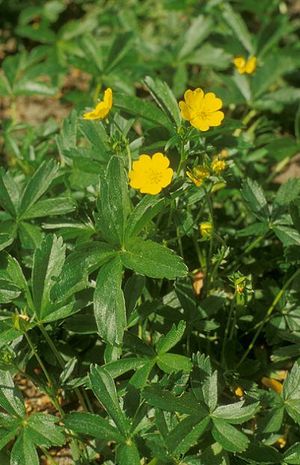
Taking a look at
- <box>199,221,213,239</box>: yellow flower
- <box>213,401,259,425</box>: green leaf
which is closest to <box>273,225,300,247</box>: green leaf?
<box>199,221,213,239</box>: yellow flower

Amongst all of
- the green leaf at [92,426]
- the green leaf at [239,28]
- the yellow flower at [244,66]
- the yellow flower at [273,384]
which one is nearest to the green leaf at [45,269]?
the green leaf at [92,426]

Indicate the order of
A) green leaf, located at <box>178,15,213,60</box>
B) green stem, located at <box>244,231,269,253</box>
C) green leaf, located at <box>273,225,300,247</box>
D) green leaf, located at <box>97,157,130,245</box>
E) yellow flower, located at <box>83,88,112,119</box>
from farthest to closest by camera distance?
green leaf, located at <box>178,15,213,60</box>
green stem, located at <box>244,231,269,253</box>
green leaf, located at <box>273,225,300,247</box>
yellow flower, located at <box>83,88,112,119</box>
green leaf, located at <box>97,157,130,245</box>

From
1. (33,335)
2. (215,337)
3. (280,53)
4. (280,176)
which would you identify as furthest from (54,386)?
(280,53)

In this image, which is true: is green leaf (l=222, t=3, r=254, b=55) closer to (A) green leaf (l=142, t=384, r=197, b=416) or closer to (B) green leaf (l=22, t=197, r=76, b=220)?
(B) green leaf (l=22, t=197, r=76, b=220)

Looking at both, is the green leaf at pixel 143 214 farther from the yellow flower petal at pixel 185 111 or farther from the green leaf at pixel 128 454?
the green leaf at pixel 128 454

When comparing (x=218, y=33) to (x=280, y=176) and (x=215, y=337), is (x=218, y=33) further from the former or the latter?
(x=215, y=337)

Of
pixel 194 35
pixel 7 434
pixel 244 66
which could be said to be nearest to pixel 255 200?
pixel 244 66

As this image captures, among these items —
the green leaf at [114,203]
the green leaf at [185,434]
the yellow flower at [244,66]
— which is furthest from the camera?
the yellow flower at [244,66]
